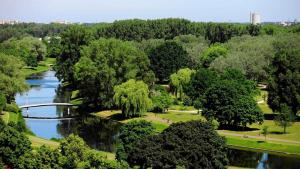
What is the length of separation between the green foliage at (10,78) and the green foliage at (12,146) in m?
32.7

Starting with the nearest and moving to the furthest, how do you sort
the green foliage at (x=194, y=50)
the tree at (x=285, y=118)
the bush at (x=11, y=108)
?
the tree at (x=285, y=118) → the bush at (x=11, y=108) → the green foliage at (x=194, y=50)

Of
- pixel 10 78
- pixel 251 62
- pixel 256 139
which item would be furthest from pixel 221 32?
pixel 256 139

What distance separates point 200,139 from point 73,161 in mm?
10490

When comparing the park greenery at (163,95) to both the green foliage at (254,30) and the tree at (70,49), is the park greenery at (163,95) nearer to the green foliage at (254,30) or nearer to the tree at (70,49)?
the tree at (70,49)

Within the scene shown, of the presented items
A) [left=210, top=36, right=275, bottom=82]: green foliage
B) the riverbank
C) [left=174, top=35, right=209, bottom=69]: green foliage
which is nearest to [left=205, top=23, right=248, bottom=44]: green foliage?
[left=174, top=35, right=209, bottom=69]: green foliage

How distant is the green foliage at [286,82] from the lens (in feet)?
229

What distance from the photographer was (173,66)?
104 meters

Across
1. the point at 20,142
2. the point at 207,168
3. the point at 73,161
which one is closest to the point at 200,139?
the point at 207,168

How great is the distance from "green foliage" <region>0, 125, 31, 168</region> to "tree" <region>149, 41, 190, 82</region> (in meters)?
60.3

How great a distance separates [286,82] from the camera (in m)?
70.3

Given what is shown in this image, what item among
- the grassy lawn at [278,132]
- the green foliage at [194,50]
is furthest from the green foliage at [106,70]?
the green foliage at [194,50]

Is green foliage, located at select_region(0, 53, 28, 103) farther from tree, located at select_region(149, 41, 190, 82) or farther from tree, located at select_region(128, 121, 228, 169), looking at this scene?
tree, located at select_region(128, 121, 228, 169)

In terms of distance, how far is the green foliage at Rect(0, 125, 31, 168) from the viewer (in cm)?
4391

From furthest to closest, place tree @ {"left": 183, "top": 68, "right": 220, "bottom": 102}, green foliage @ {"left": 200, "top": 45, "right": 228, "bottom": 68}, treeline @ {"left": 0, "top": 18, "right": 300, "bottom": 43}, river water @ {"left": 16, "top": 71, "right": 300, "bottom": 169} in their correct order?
treeline @ {"left": 0, "top": 18, "right": 300, "bottom": 43} < green foliage @ {"left": 200, "top": 45, "right": 228, "bottom": 68} < tree @ {"left": 183, "top": 68, "right": 220, "bottom": 102} < river water @ {"left": 16, "top": 71, "right": 300, "bottom": 169}
